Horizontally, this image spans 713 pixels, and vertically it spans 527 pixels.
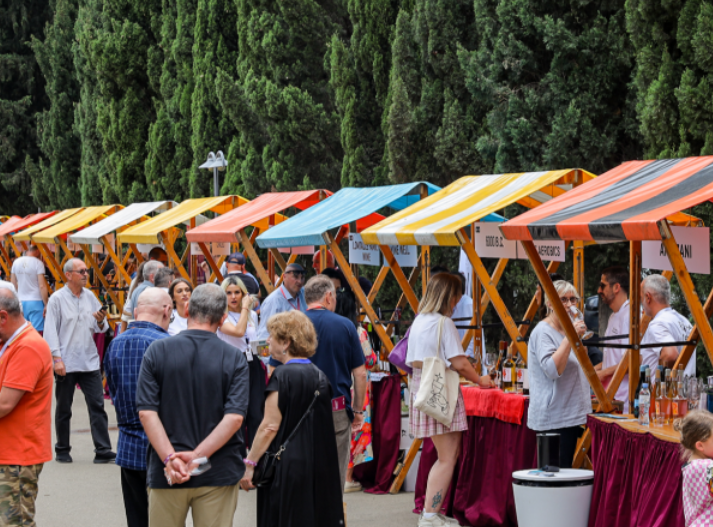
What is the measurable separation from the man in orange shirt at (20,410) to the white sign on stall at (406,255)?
437cm

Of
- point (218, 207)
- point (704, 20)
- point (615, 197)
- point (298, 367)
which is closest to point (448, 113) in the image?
point (218, 207)

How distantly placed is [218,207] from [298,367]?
862cm

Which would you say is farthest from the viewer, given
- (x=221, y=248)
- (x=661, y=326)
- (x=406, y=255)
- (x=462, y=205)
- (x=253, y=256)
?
(x=221, y=248)

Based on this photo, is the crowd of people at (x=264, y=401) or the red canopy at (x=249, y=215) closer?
the crowd of people at (x=264, y=401)

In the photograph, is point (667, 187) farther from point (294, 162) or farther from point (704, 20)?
point (294, 162)

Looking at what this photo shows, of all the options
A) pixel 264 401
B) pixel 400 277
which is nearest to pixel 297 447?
pixel 264 401

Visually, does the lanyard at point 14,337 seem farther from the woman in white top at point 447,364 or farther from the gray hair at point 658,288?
the gray hair at point 658,288

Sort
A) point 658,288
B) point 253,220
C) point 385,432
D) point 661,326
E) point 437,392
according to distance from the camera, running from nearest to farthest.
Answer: point 437,392 < point 661,326 < point 658,288 < point 385,432 < point 253,220

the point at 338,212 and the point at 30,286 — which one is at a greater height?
the point at 338,212

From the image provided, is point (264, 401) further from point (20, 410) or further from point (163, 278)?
point (163, 278)

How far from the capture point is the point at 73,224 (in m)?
16.8

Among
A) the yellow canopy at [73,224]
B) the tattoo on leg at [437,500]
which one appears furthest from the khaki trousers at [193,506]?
the yellow canopy at [73,224]

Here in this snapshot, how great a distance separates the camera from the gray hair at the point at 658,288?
6805mm

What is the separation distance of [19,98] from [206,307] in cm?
3331
